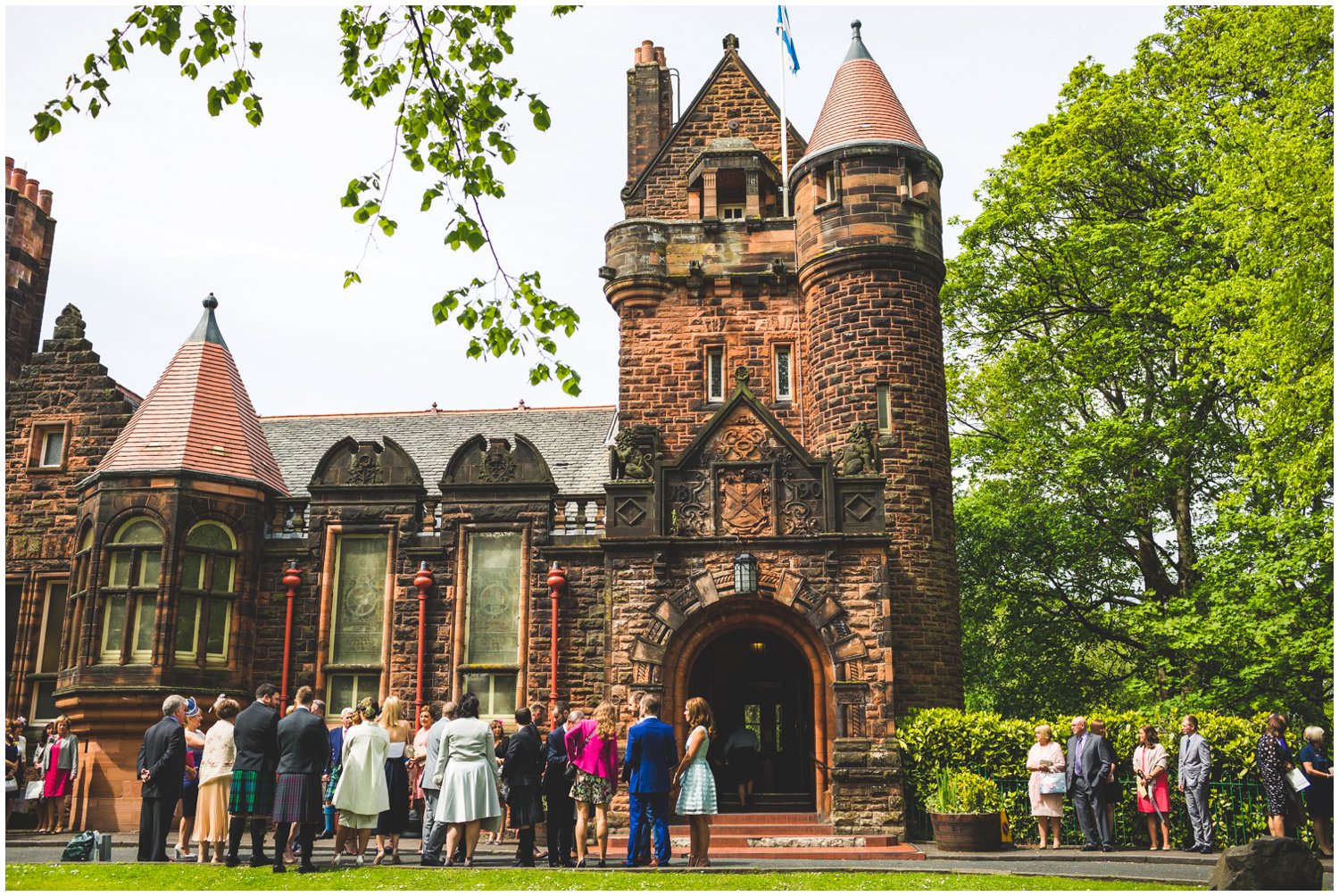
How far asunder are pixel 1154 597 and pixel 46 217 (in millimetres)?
23508

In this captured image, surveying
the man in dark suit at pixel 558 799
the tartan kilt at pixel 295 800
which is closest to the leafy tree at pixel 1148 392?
the man in dark suit at pixel 558 799

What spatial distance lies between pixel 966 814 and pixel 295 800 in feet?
27.1

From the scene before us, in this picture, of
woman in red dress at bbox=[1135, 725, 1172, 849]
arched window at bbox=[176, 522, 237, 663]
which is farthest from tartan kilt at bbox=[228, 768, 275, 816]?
woman in red dress at bbox=[1135, 725, 1172, 849]

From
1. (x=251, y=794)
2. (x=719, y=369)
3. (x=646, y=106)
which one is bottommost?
(x=251, y=794)

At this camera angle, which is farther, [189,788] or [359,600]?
→ [359,600]

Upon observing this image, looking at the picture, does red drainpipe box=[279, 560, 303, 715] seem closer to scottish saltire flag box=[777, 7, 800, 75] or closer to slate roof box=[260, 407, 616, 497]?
slate roof box=[260, 407, 616, 497]

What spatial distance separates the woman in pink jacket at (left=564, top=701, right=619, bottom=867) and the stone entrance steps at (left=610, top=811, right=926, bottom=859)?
6.69 ft

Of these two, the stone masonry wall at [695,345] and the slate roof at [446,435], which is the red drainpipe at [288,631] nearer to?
the slate roof at [446,435]

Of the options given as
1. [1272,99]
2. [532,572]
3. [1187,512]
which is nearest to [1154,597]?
[1187,512]

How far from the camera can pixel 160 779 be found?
11.7 metres

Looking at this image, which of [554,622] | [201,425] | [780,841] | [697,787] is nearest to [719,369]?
[554,622]

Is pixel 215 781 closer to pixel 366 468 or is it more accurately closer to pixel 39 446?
pixel 366 468

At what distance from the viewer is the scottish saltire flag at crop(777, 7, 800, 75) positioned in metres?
24.3

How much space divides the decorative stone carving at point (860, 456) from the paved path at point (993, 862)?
5.29 meters
